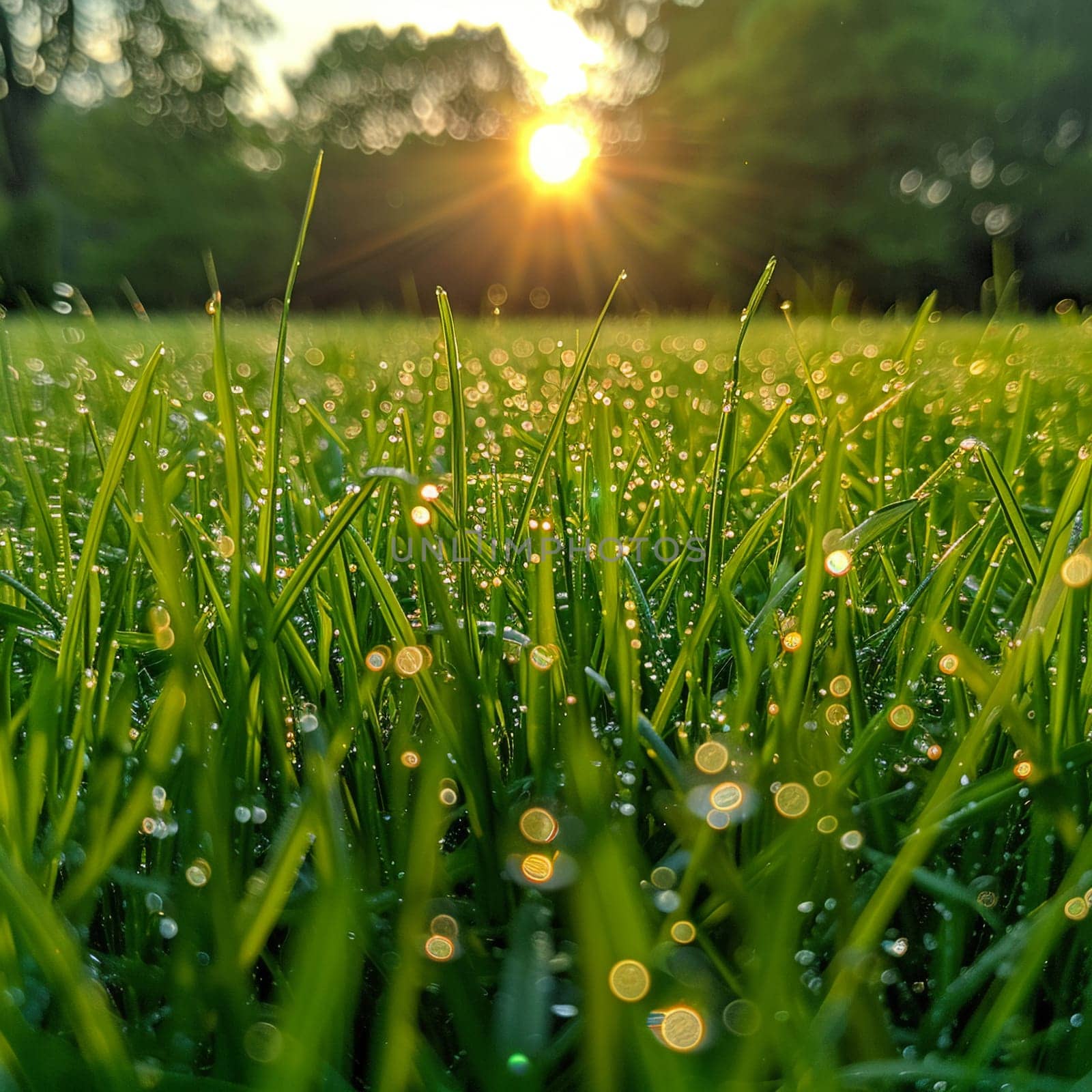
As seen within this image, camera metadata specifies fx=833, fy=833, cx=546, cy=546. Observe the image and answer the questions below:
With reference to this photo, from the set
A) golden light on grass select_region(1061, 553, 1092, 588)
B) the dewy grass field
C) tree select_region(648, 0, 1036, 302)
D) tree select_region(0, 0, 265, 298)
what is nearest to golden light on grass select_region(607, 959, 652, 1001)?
the dewy grass field

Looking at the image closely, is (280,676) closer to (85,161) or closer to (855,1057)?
(855,1057)

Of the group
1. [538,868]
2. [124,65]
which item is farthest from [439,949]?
[124,65]

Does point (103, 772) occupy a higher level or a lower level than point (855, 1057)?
higher

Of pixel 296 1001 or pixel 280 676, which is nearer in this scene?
pixel 296 1001

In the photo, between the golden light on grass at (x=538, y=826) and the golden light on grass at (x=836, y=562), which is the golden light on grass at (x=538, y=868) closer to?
the golden light on grass at (x=538, y=826)

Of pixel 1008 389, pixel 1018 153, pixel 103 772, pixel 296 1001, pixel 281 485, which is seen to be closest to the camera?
pixel 296 1001


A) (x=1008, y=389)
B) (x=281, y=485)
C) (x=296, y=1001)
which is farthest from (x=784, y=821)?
(x=1008, y=389)

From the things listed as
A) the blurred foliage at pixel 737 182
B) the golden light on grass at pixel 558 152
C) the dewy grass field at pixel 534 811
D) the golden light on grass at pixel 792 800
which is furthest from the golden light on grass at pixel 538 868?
the blurred foliage at pixel 737 182
